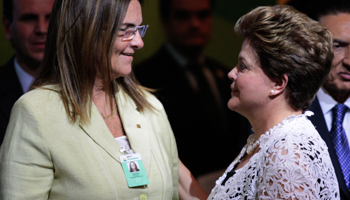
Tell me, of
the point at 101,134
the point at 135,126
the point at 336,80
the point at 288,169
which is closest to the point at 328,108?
the point at 336,80

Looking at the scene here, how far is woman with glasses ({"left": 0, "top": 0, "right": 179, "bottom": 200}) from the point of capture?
1649mm

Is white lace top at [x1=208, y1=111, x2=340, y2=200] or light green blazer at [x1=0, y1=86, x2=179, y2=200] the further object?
light green blazer at [x1=0, y1=86, x2=179, y2=200]

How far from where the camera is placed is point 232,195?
68.8 inches

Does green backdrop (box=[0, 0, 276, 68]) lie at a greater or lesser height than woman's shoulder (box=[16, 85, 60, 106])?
lesser

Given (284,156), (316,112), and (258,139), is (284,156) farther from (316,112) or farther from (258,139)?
(316,112)

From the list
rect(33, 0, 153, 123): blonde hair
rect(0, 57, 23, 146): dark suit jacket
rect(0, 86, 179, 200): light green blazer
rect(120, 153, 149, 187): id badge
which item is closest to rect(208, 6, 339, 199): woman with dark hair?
rect(120, 153, 149, 187): id badge

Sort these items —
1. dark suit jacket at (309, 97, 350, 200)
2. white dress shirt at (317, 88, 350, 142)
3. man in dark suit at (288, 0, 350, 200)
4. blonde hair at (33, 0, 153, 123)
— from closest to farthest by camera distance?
blonde hair at (33, 0, 153, 123), dark suit jacket at (309, 97, 350, 200), man in dark suit at (288, 0, 350, 200), white dress shirt at (317, 88, 350, 142)

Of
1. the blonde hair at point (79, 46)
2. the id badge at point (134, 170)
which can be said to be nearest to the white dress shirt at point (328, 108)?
the id badge at point (134, 170)

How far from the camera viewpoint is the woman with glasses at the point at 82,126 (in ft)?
5.41

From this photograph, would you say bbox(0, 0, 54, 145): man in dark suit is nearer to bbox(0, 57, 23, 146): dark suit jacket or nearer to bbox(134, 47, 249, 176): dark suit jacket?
bbox(0, 57, 23, 146): dark suit jacket

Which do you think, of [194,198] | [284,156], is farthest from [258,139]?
[194,198]

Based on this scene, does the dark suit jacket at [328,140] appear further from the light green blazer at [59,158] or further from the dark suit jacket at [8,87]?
the dark suit jacket at [8,87]

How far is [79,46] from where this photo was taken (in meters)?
1.78

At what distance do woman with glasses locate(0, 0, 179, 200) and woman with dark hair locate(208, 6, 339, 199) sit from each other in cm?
47
